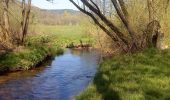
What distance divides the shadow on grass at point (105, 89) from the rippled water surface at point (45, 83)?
4036 millimetres

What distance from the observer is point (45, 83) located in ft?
69.2

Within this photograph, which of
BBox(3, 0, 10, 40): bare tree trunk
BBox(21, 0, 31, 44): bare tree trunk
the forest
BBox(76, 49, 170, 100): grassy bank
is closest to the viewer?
BBox(76, 49, 170, 100): grassy bank

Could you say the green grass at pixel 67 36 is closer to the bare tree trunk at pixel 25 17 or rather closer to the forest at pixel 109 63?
the bare tree trunk at pixel 25 17

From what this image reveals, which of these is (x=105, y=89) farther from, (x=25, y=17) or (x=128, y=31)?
(x=25, y=17)

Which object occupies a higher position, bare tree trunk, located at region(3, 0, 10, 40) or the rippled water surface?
bare tree trunk, located at region(3, 0, 10, 40)

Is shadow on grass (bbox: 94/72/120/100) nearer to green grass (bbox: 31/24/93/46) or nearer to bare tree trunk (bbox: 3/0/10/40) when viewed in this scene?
bare tree trunk (bbox: 3/0/10/40)

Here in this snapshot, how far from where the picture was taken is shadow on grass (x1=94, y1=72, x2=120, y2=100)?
383 inches

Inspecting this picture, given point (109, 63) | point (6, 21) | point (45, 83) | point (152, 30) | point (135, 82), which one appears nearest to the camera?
point (135, 82)

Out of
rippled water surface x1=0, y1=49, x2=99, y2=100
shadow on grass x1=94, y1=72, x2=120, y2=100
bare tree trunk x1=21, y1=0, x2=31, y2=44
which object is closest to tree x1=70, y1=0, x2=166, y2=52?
rippled water surface x1=0, y1=49, x2=99, y2=100

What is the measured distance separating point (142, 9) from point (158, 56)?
33.0 ft

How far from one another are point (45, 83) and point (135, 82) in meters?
10.9

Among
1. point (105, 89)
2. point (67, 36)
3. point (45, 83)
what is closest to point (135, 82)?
point (105, 89)

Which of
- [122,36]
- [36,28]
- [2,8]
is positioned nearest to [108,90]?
[122,36]

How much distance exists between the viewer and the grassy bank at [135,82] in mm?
9562
